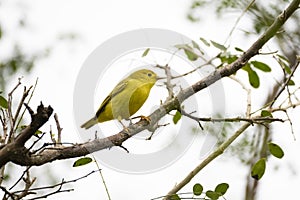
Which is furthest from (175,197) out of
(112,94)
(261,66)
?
(112,94)

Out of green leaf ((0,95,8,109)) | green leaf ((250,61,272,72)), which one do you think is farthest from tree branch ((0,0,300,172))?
green leaf ((250,61,272,72))

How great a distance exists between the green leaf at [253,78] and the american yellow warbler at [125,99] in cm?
55

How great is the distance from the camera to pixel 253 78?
288 centimetres

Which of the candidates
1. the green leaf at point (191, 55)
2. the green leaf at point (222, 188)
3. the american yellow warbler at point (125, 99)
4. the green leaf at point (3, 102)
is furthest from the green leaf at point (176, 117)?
the green leaf at point (3, 102)

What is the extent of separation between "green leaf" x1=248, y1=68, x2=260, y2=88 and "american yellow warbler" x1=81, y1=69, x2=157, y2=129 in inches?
21.7

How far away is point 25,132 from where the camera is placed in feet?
4.80

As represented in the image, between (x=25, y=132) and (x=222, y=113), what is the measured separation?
1.48 meters

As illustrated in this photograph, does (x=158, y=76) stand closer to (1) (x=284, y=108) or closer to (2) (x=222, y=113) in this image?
(2) (x=222, y=113)

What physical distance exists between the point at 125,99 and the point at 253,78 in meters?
0.79

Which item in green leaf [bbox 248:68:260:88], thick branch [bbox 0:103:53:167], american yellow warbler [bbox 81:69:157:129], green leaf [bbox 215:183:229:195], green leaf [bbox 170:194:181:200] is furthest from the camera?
american yellow warbler [bbox 81:69:157:129]

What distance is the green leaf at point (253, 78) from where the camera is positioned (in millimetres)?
2863

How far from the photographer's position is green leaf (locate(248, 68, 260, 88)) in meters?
2.86

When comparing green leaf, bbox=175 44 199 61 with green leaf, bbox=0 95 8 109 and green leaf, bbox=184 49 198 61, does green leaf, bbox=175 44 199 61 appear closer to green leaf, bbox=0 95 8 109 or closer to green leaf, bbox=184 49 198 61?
green leaf, bbox=184 49 198 61

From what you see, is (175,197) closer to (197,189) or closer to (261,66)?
(197,189)
